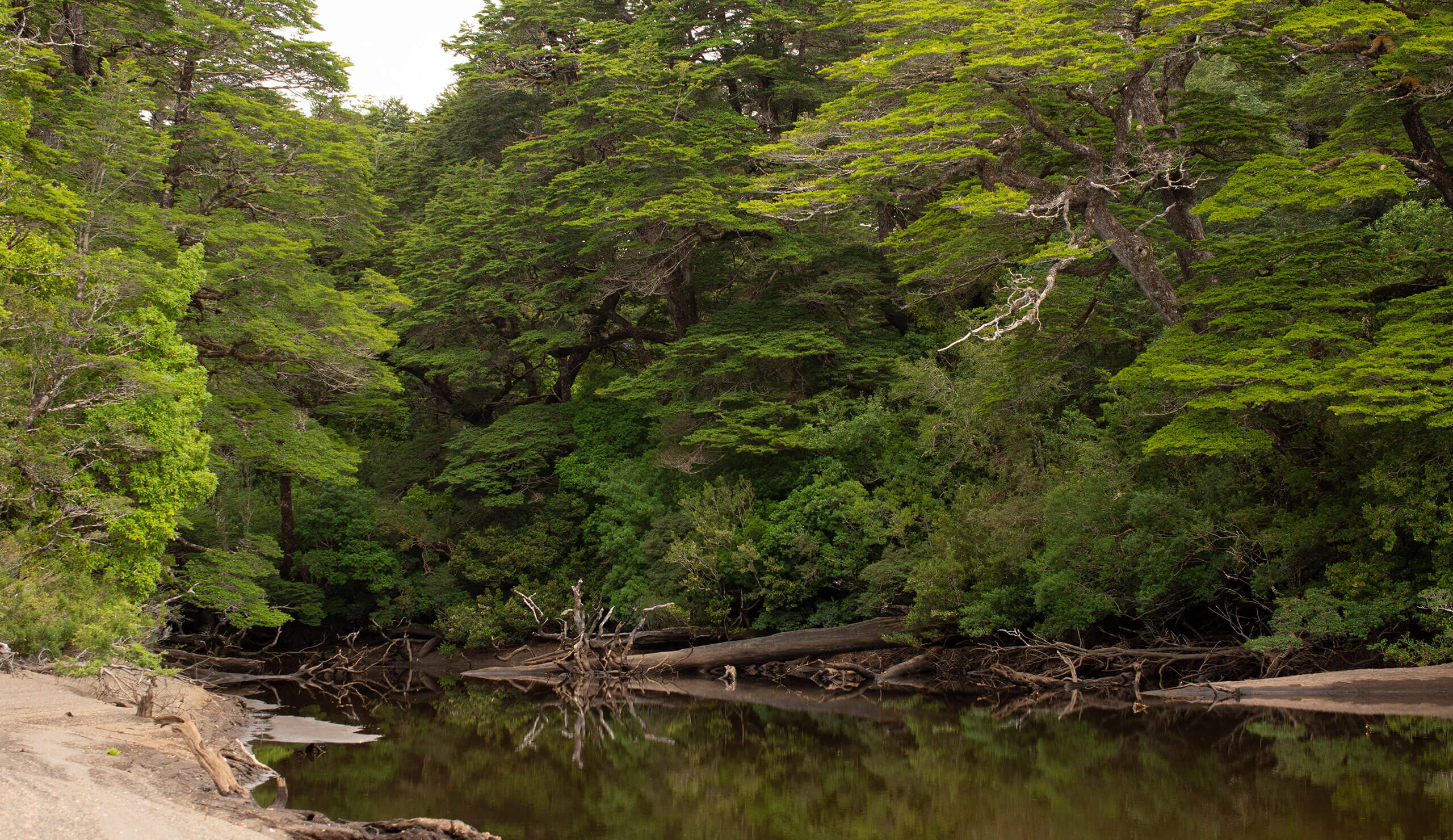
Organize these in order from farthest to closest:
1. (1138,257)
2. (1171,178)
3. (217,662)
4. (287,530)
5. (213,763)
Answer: (287,530)
(217,662)
(1171,178)
(1138,257)
(213,763)

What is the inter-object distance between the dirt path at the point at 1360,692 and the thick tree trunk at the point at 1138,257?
544 centimetres

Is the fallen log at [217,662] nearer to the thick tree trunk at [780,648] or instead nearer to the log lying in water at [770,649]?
the log lying in water at [770,649]

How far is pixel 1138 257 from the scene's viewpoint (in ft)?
52.9

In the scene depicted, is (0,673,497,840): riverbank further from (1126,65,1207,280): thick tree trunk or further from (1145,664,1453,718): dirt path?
(1126,65,1207,280): thick tree trunk

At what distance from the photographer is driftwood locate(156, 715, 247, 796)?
27.9 feet

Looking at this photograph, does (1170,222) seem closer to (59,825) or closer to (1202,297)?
(1202,297)

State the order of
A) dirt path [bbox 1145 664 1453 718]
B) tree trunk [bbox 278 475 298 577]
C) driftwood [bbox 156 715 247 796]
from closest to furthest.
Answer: driftwood [bbox 156 715 247 796]
dirt path [bbox 1145 664 1453 718]
tree trunk [bbox 278 475 298 577]

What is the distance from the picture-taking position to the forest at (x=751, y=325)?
44.2 ft

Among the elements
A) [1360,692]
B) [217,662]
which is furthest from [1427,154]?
[217,662]

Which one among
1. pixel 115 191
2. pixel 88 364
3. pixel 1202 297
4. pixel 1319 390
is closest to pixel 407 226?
pixel 115 191

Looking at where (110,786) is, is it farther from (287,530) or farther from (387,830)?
(287,530)

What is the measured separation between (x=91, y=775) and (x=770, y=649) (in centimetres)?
1354

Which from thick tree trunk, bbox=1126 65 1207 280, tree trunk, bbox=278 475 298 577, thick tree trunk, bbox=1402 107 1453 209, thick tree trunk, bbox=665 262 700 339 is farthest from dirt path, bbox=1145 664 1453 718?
tree trunk, bbox=278 475 298 577

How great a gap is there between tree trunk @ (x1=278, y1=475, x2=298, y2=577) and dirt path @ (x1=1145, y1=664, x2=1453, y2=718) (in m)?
19.9
